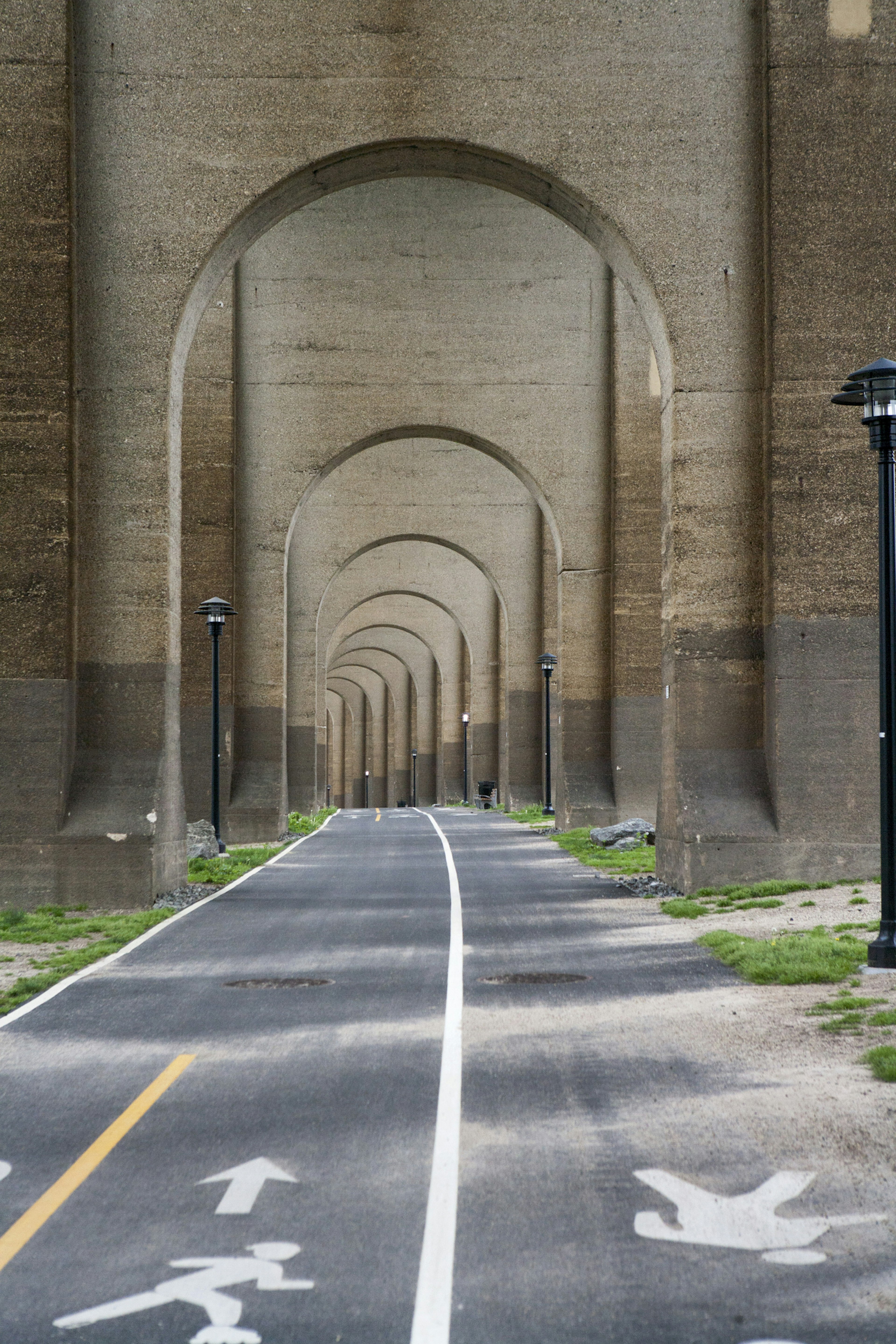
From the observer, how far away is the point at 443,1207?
5.52 metres

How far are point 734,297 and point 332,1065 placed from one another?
12676mm

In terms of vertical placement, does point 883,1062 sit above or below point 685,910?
above

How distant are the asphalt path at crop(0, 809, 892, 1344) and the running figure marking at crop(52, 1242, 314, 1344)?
11 millimetres

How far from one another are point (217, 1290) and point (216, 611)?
2064 centimetres

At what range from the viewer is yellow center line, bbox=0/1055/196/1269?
17.2 feet

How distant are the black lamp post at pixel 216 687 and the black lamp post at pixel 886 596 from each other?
48.8ft

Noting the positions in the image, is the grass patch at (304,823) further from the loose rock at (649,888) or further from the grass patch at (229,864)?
the loose rock at (649,888)

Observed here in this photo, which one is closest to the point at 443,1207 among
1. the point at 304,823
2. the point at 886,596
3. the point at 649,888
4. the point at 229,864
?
the point at 886,596

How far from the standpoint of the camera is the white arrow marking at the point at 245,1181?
5555 mm

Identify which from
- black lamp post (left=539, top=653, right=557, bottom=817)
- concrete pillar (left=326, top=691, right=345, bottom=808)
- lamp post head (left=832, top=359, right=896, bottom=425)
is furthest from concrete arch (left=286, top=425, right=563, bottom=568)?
concrete pillar (left=326, top=691, right=345, bottom=808)

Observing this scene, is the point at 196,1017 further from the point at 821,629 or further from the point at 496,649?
the point at 496,649

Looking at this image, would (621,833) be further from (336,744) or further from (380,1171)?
(336,744)

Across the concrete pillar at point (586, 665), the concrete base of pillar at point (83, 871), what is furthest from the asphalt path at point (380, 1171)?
the concrete pillar at point (586, 665)

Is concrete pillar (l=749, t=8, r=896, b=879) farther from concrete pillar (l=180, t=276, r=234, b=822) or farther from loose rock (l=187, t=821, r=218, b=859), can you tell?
concrete pillar (l=180, t=276, r=234, b=822)
